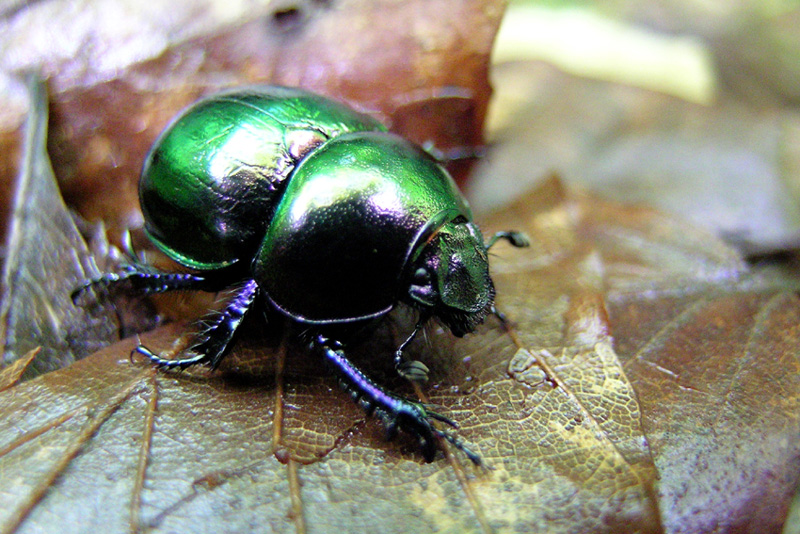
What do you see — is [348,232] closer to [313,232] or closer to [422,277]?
[313,232]

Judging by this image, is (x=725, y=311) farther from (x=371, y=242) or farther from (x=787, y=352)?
(x=371, y=242)

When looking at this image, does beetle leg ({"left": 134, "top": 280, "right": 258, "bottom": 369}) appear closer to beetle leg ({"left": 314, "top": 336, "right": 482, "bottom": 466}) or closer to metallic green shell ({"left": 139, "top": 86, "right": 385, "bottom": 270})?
metallic green shell ({"left": 139, "top": 86, "right": 385, "bottom": 270})

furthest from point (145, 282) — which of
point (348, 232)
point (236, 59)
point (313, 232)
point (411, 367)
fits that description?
point (236, 59)

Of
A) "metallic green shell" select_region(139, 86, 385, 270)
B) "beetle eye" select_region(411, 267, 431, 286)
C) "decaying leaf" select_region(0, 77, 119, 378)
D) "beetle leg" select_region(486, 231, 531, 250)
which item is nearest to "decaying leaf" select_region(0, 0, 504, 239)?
"decaying leaf" select_region(0, 77, 119, 378)

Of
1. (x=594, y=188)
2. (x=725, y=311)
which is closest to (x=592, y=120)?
(x=594, y=188)

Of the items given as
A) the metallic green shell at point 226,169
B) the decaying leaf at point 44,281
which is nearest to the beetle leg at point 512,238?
the metallic green shell at point 226,169

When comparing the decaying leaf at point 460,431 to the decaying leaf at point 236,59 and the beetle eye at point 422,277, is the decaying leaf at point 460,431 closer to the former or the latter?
the beetle eye at point 422,277

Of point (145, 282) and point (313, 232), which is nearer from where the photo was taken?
point (313, 232)
